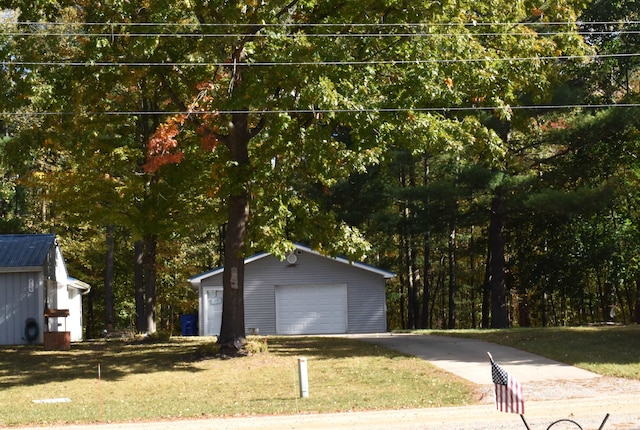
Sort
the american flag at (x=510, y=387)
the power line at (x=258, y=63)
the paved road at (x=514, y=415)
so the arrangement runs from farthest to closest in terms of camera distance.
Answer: the power line at (x=258, y=63), the paved road at (x=514, y=415), the american flag at (x=510, y=387)

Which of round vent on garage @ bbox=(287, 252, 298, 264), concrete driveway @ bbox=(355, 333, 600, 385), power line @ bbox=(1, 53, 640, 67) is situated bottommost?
concrete driveway @ bbox=(355, 333, 600, 385)

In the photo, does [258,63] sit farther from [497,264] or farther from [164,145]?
[497,264]

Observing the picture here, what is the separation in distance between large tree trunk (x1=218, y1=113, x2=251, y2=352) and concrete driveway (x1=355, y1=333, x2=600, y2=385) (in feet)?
15.6

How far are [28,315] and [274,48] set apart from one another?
1519cm

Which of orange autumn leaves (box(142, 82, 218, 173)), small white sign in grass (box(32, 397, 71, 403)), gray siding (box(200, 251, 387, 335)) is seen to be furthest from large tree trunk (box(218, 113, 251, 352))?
gray siding (box(200, 251, 387, 335))

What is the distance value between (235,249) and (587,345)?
391 inches

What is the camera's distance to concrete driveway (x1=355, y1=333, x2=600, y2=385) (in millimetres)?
18297

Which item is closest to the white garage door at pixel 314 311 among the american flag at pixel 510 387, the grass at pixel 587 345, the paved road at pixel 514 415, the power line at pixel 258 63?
the grass at pixel 587 345

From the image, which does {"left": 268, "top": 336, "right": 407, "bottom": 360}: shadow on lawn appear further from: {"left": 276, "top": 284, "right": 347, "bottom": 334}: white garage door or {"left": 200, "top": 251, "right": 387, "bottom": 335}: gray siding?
{"left": 200, "top": 251, "right": 387, "bottom": 335}: gray siding

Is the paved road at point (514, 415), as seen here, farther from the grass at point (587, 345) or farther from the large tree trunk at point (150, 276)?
the large tree trunk at point (150, 276)

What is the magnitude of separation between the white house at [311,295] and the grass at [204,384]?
1026cm

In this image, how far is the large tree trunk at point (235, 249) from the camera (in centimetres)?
2198

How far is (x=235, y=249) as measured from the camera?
2206 cm

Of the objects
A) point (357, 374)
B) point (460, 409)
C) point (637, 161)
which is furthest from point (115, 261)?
point (460, 409)
